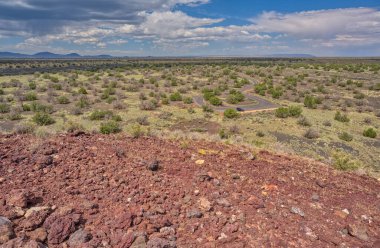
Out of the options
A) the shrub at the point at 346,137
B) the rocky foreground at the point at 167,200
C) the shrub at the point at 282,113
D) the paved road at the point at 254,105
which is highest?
the rocky foreground at the point at 167,200

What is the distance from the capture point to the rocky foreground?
16.3 ft

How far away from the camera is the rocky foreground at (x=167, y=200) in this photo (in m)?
4.97

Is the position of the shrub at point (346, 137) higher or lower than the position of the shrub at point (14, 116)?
lower

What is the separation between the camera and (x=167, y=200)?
607 cm

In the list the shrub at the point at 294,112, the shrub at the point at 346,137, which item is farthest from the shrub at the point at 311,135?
the shrub at the point at 294,112

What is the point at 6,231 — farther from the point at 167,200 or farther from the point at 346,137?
the point at 346,137

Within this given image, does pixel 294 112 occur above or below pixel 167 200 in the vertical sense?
below

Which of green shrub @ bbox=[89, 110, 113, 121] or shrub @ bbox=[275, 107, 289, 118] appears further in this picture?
shrub @ bbox=[275, 107, 289, 118]

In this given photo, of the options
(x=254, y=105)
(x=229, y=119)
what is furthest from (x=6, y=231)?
(x=254, y=105)

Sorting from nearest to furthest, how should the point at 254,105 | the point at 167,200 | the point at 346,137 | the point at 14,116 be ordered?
1. the point at 167,200
2. the point at 346,137
3. the point at 14,116
4. the point at 254,105

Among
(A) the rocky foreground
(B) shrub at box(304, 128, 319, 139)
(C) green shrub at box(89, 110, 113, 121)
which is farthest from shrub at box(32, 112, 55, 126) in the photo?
(B) shrub at box(304, 128, 319, 139)

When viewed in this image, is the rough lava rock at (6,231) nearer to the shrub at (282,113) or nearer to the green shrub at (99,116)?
the green shrub at (99,116)

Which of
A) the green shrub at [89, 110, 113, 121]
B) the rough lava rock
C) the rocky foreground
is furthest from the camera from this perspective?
the green shrub at [89, 110, 113, 121]

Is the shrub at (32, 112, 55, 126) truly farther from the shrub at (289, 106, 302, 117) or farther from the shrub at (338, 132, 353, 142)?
the shrub at (338, 132, 353, 142)
